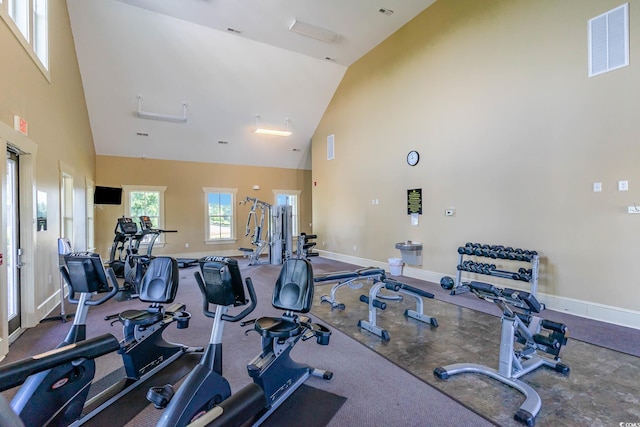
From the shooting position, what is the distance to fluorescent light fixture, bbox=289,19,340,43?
6.21 metres

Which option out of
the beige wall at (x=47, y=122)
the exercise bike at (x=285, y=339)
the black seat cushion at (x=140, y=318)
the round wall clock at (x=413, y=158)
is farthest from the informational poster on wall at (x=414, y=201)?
the beige wall at (x=47, y=122)

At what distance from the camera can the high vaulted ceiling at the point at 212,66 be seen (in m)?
6.05

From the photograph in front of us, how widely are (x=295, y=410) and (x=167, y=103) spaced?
7.88m

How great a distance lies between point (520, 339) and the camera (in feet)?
8.96

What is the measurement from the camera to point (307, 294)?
2467 millimetres

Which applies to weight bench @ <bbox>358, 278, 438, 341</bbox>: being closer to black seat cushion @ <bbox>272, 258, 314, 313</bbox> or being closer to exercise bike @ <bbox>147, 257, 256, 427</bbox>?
black seat cushion @ <bbox>272, 258, 314, 313</bbox>

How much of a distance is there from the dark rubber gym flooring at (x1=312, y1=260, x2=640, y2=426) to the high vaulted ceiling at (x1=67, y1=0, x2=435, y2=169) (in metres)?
5.66

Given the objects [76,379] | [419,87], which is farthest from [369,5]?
[76,379]

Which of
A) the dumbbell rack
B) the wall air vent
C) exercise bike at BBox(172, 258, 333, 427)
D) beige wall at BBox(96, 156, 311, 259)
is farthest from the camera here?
the wall air vent

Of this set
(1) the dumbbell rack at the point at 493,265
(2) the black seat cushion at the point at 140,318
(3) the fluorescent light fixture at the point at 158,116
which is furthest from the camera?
(3) the fluorescent light fixture at the point at 158,116

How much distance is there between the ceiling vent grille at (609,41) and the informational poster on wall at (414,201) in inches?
124

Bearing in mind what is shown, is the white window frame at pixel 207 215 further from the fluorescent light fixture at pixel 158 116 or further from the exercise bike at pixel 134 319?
the exercise bike at pixel 134 319

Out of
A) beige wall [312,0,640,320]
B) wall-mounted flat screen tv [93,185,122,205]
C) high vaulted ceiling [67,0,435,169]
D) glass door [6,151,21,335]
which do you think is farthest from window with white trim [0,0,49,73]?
beige wall [312,0,640,320]

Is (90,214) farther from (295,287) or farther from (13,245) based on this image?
(295,287)
